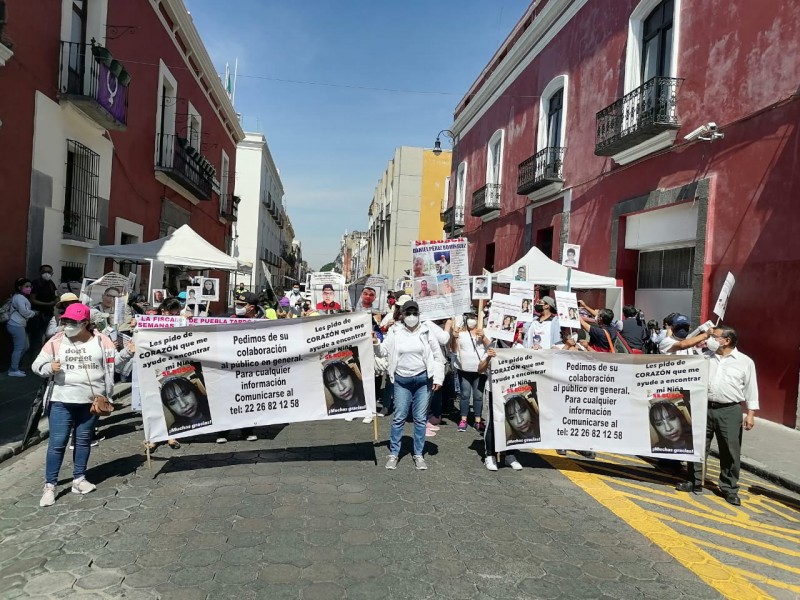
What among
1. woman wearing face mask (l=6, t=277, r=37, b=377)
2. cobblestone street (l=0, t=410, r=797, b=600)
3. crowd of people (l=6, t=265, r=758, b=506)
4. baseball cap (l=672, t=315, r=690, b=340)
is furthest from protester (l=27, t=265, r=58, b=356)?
baseball cap (l=672, t=315, r=690, b=340)

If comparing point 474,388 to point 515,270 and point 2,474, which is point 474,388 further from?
point 515,270

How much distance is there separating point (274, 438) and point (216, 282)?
5.55 meters

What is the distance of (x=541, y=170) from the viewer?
15586mm

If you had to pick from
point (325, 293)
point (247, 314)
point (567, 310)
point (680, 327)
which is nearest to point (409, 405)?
point (247, 314)

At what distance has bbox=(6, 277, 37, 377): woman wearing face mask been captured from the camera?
824 centimetres

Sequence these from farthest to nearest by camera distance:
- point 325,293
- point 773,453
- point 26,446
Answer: point 325,293, point 773,453, point 26,446

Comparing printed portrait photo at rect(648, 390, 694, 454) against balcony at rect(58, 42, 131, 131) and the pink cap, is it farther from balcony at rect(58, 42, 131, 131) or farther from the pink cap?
balcony at rect(58, 42, 131, 131)

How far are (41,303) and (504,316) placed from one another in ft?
23.8

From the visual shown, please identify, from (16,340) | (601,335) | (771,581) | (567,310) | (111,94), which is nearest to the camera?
(771,581)

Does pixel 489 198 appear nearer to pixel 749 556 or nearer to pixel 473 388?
pixel 473 388

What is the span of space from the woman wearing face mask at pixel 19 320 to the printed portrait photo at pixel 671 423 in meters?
8.68

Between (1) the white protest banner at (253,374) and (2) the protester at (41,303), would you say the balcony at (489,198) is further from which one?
(1) the white protest banner at (253,374)

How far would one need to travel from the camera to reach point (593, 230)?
1319cm

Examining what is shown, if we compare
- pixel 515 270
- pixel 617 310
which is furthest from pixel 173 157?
pixel 617 310
